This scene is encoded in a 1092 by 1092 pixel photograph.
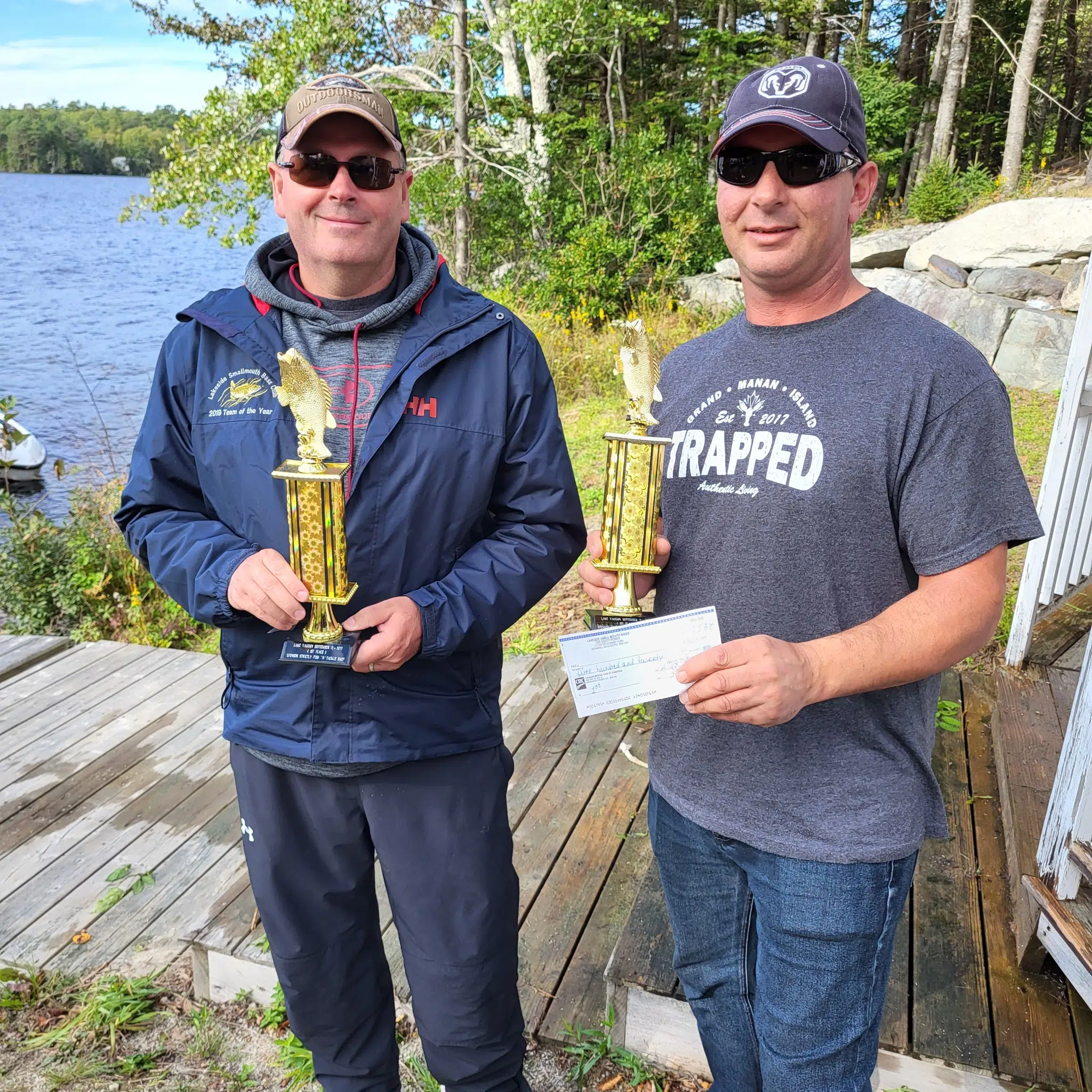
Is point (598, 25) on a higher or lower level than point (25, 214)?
higher

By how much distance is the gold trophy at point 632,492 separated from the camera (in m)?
1.64

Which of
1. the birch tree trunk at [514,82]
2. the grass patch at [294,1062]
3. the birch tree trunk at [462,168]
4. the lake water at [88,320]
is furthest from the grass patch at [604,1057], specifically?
the birch tree trunk at [514,82]

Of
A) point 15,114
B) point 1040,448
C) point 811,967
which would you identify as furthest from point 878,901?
point 15,114

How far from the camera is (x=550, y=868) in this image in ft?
10.1

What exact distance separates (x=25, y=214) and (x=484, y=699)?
66.5m

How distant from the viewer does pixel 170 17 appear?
1625cm

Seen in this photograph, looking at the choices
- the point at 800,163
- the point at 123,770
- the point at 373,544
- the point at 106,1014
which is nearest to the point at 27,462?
the point at 123,770

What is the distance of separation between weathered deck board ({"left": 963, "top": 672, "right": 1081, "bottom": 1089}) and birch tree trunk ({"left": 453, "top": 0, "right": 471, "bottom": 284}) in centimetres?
996

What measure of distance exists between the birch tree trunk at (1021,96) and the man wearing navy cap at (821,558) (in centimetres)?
1532

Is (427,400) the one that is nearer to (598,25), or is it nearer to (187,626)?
(187,626)

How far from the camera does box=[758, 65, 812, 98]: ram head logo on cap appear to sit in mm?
1509

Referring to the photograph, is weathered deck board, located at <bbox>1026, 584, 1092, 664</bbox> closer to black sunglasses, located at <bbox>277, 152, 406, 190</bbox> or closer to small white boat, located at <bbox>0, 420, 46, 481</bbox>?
black sunglasses, located at <bbox>277, 152, 406, 190</bbox>

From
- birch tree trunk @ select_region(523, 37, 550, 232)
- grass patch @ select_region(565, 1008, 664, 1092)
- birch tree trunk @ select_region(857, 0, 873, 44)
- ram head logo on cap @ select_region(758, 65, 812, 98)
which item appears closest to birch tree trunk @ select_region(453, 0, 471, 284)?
birch tree trunk @ select_region(523, 37, 550, 232)

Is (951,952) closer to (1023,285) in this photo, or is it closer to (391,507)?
(391,507)
